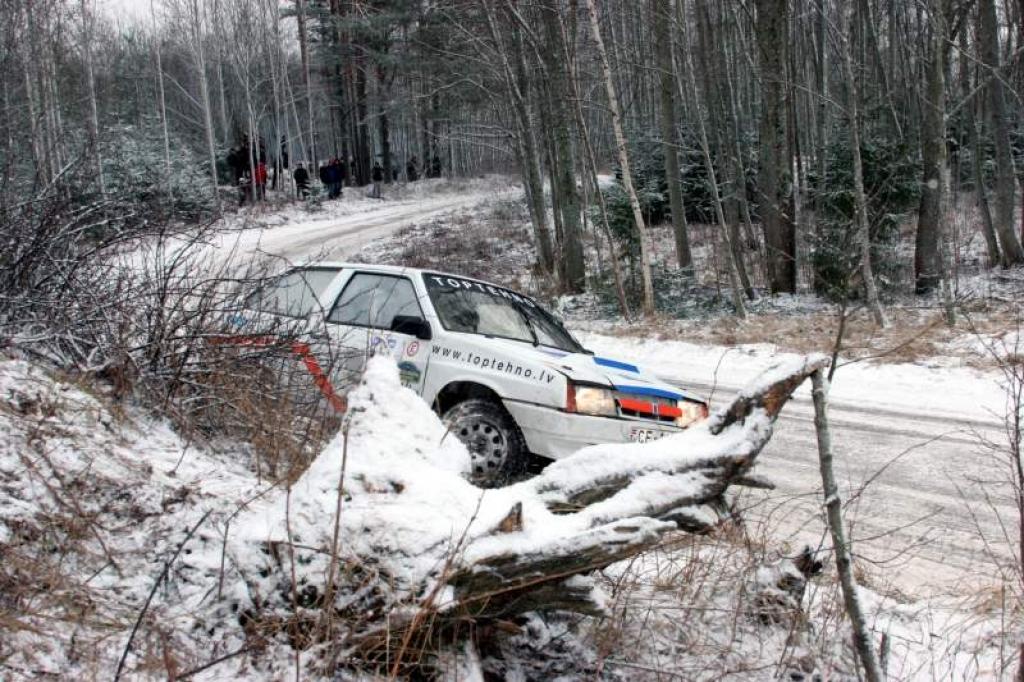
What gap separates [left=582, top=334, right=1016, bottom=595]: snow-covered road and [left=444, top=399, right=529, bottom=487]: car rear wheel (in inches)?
59.4

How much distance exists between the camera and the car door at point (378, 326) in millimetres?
5819

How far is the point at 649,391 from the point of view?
5.45 meters

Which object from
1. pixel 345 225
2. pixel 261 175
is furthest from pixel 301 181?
pixel 345 225

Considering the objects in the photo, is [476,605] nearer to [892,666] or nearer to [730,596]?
[730,596]

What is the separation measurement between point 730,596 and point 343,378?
3023 millimetres

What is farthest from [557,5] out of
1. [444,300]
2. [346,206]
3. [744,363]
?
[346,206]

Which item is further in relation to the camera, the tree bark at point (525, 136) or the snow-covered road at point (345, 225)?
the snow-covered road at point (345, 225)

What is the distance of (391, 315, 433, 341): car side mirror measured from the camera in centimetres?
586

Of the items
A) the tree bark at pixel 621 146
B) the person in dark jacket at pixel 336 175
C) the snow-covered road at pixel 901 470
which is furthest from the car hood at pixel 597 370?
the person in dark jacket at pixel 336 175

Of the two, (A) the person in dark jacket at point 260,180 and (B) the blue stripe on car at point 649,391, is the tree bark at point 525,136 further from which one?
(A) the person in dark jacket at point 260,180

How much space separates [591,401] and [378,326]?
6.23 ft

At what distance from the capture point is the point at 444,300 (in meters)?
6.31

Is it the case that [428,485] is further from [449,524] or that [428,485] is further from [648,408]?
[648,408]

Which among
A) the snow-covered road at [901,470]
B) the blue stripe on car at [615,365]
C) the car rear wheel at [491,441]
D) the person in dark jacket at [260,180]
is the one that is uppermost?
the person in dark jacket at [260,180]
